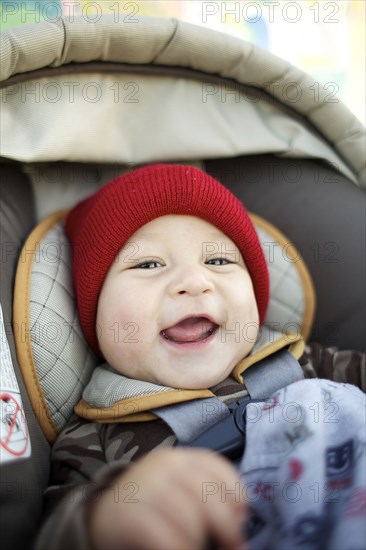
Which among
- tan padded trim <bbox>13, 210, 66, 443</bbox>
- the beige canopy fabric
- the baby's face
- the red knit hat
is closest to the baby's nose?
the baby's face

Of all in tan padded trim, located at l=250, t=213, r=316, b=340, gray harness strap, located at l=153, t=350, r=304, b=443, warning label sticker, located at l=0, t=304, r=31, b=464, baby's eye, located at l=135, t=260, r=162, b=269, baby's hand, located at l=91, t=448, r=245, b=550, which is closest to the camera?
baby's hand, located at l=91, t=448, r=245, b=550

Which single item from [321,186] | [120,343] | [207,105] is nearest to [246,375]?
[120,343]

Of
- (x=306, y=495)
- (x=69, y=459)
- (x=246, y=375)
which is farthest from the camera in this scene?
(x=246, y=375)

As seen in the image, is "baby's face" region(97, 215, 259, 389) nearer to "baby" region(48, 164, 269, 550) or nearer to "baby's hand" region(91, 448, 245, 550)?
"baby" region(48, 164, 269, 550)

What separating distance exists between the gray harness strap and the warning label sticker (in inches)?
8.6

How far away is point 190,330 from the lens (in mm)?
1018

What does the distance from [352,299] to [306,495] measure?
63 centimetres

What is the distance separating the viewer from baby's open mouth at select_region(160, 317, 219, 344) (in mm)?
1012

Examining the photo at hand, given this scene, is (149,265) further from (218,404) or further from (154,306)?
(218,404)

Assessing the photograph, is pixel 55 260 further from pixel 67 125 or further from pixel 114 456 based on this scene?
pixel 114 456

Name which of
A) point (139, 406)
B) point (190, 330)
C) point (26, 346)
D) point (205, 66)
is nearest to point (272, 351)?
point (190, 330)

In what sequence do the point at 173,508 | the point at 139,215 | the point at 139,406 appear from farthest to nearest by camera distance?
the point at 139,215 → the point at 139,406 → the point at 173,508

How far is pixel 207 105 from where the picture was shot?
129cm

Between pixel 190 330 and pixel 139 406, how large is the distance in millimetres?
157
